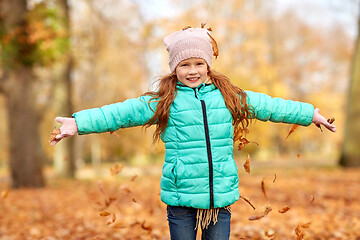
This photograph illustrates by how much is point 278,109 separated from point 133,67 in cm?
1772

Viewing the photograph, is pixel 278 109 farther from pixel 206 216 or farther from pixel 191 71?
pixel 206 216

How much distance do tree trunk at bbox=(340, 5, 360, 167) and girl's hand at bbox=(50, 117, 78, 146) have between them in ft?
37.1

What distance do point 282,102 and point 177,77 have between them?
2.77 feet

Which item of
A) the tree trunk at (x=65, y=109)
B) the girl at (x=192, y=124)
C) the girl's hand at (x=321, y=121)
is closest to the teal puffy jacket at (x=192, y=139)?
the girl at (x=192, y=124)

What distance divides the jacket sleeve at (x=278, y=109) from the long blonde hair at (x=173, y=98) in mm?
70

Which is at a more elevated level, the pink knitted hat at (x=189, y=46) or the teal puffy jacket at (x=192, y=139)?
the pink knitted hat at (x=189, y=46)

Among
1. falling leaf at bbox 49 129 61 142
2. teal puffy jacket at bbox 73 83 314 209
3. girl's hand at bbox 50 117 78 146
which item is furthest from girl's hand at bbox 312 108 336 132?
falling leaf at bbox 49 129 61 142

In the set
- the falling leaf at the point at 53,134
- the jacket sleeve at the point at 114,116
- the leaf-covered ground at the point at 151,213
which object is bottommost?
the leaf-covered ground at the point at 151,213

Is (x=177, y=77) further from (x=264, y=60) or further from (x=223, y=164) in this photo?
(x=264, y=60)

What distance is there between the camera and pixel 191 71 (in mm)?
2695

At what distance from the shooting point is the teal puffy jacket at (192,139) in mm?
2568

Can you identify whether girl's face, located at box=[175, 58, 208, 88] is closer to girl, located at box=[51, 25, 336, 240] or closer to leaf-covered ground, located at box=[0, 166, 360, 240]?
girl, located at box=[51, 25, 336, 240]

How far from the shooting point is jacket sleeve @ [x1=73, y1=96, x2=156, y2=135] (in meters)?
2.62

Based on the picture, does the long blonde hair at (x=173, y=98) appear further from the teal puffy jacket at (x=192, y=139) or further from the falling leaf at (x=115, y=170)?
the falling leaf at (x=115, y=170)
